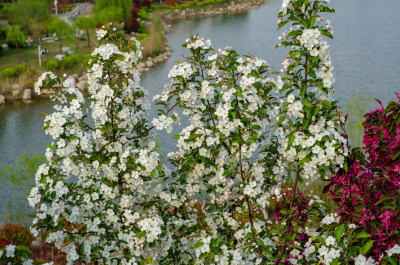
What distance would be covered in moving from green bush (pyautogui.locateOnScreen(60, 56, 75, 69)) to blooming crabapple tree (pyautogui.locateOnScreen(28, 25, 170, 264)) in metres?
19.8

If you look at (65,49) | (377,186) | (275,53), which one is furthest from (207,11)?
(377,186)

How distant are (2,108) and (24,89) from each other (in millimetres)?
1780

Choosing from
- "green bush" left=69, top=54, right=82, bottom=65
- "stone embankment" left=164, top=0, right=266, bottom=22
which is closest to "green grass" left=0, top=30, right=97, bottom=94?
"green bush" left=69, top=54, right=82, bottom=65

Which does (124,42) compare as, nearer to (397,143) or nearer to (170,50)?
(397,143)

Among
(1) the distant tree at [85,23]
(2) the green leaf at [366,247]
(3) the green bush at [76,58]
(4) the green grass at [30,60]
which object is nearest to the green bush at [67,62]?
(3) the green bush at [76,58]

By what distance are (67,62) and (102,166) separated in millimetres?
20542

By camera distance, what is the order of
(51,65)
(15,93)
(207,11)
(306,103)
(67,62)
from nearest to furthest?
(306,103)
(15,93)
(51,65)
(67,62)
(207,11)

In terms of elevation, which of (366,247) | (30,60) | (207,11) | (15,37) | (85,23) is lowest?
(30,60)

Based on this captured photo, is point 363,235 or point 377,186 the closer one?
point 363,235

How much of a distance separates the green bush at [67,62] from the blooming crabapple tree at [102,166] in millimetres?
19835

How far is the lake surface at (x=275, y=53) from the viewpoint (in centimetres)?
1840

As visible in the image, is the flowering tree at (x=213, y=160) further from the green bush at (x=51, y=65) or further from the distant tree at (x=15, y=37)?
the distant tree at (x=15, y=37)

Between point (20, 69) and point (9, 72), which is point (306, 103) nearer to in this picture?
point (9, 72)

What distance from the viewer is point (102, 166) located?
5160 mm
